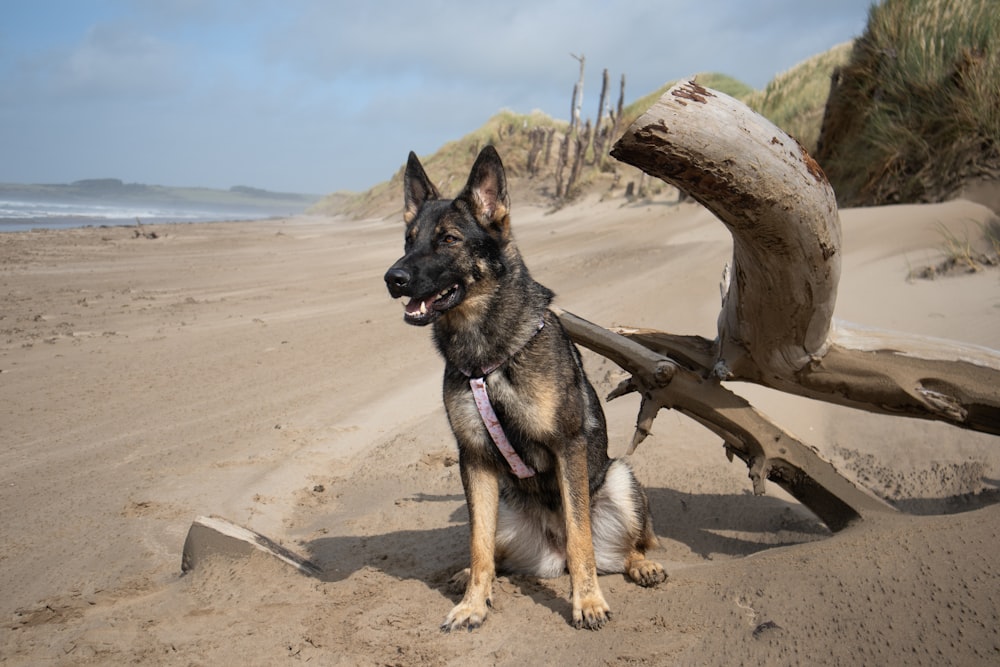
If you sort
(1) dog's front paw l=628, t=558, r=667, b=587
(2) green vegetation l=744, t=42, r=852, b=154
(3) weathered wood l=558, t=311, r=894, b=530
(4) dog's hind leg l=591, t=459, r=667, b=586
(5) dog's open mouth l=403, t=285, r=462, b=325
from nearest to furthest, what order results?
(5) dog's open mouth l=403, t=285, r=462, b=325
(1) dog's front paw l=628, t=558, r=667, b=587
(4) dog's hind leg l=591, t=459, r=667, b=586
(3) weathered wood l=558, t=311, r=894, b=530
(2) green vegetation l=744, t=42, r=852, b=154

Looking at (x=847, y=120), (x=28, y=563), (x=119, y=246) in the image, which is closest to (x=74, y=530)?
(x=28, y=563)

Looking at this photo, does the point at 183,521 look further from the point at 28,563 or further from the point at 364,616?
the point at 364,616

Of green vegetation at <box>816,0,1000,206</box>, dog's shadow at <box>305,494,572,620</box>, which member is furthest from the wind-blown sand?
green vegetation at <box>816,0,1000,206</box>

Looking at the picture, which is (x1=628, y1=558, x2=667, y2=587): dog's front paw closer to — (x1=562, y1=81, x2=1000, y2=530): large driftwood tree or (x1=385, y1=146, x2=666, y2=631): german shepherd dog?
(x1=385, y1=146, x2=666, y2=631): german shepherd dog

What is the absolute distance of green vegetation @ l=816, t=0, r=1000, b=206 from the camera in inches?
369

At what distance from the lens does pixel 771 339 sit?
3955mm

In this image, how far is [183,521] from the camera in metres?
5.39

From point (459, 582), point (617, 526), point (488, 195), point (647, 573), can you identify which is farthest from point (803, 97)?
point (459, 582)

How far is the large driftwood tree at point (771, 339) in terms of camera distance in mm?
2965

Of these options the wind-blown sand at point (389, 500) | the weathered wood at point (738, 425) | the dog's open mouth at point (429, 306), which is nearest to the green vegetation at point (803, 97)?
the wind-blown sand at point (389, 500)

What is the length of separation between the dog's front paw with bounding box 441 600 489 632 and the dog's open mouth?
1.53 meters

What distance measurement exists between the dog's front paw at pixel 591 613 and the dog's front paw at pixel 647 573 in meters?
0.49

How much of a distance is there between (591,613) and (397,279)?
6.58 ft

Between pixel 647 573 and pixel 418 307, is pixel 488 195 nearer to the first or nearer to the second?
pixel 418 307
